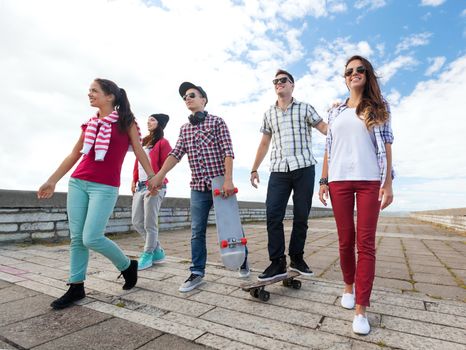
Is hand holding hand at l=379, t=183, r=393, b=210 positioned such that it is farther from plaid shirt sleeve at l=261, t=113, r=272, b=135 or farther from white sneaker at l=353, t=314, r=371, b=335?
plaid shirt sleeve at l=261, t=113, r=272, b=135

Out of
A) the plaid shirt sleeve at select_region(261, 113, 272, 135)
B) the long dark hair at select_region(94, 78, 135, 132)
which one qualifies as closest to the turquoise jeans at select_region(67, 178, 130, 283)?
the long dark hair at select_region(94, 78, 135, 132)

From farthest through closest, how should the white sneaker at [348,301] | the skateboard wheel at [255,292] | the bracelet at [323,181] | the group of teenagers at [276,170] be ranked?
1. the bracelet at [323,181]
2. the skateboard wheel at [255,292]
3. the white sneaker at [348,301]
4. the group of teenagers at [276,170]

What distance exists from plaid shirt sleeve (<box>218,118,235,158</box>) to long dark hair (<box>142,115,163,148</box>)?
1.30 metres

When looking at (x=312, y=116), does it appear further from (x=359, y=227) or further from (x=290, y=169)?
(x=359, y=227)

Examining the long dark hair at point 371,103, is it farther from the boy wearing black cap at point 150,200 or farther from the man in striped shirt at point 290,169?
the boy wearing black cap at point 150,200

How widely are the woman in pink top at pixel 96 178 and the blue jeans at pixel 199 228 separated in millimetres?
621

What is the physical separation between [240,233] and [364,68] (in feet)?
5.94

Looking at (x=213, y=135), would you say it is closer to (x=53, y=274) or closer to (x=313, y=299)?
(x=313, y=299)

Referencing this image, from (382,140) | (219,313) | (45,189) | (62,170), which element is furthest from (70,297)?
(382,140)

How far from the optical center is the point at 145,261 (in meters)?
3.59

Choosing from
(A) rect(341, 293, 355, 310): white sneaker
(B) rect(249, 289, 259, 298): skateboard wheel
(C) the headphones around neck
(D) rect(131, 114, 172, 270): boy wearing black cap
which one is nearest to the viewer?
(A) rect(341, 293, 355, 310): white sneaker

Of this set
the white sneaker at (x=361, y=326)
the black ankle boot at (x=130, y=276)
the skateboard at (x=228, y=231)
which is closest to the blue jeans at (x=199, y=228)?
the skateboard at (x=228, y=231)

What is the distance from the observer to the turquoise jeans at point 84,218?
2.43 m

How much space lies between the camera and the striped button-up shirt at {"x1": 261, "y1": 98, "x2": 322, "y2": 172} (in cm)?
285
